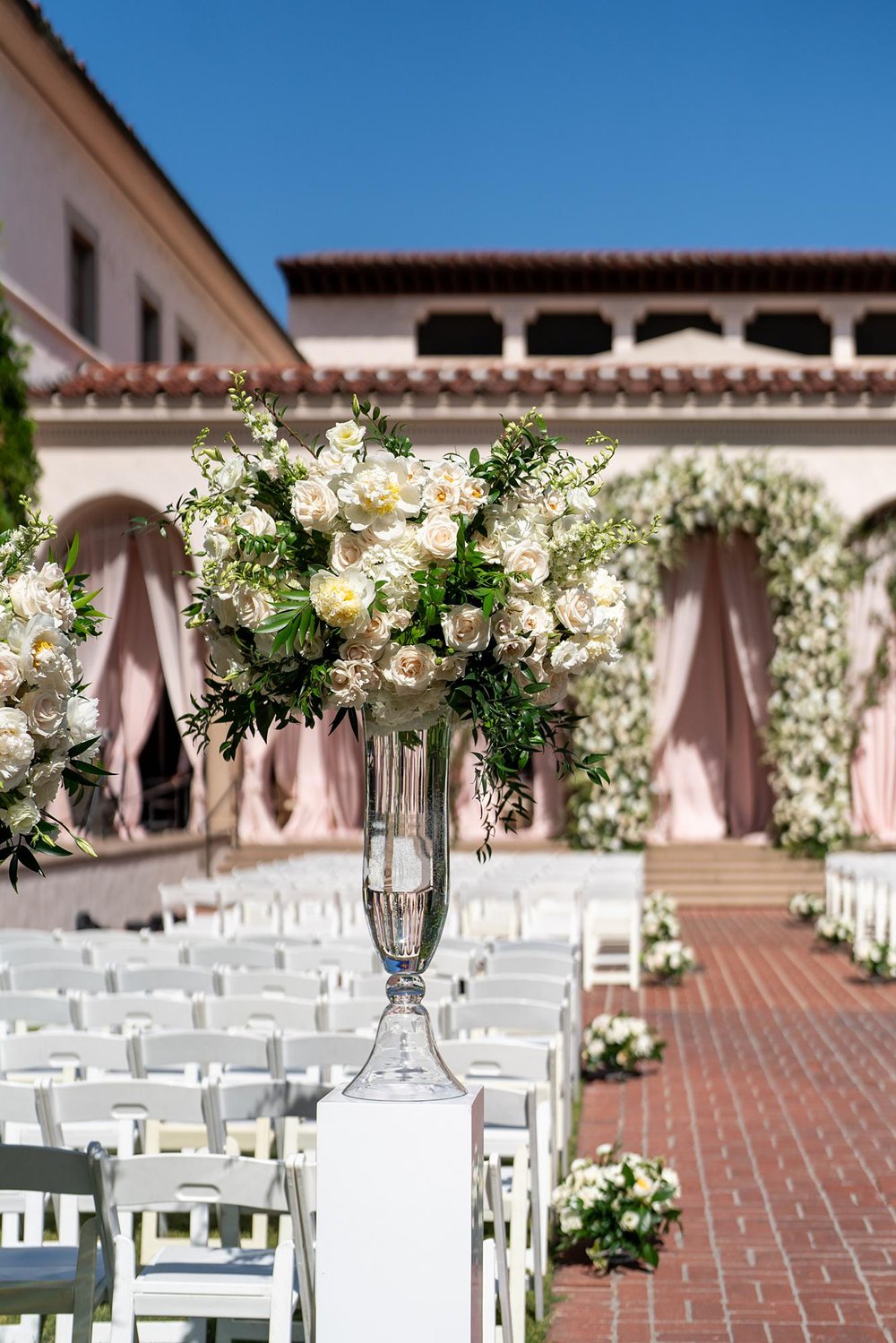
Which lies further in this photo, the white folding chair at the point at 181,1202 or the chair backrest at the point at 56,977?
the chair backrest at the point at 56,977

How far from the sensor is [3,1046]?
18.6 ft

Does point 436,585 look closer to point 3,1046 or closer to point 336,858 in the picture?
point 3,1046

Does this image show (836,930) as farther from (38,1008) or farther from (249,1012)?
(38,1008)

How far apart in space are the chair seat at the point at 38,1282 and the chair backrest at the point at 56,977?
3.11 metres

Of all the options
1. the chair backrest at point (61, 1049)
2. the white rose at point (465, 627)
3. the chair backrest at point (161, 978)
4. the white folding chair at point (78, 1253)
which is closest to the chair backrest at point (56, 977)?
the chair backrest at point (161, 978)

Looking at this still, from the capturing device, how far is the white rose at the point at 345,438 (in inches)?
→ 139

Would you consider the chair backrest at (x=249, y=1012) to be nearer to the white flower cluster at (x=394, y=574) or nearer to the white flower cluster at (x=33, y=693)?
the white flower cluster at (x=33, y=693)

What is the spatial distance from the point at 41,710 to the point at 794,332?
96.4 feet

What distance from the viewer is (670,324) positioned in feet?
100

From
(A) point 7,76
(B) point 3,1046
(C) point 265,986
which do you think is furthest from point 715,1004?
(A) point 7,76

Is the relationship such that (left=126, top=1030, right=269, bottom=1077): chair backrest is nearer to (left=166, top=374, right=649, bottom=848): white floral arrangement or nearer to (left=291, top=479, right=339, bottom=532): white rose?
(left=166, top=374, right=649, bottom=848): white floral arrangement

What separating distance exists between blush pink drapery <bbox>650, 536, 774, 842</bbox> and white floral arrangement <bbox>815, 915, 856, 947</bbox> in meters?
5.71

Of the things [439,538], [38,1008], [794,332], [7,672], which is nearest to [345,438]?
[439,538]

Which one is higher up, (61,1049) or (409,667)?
(409,667)
